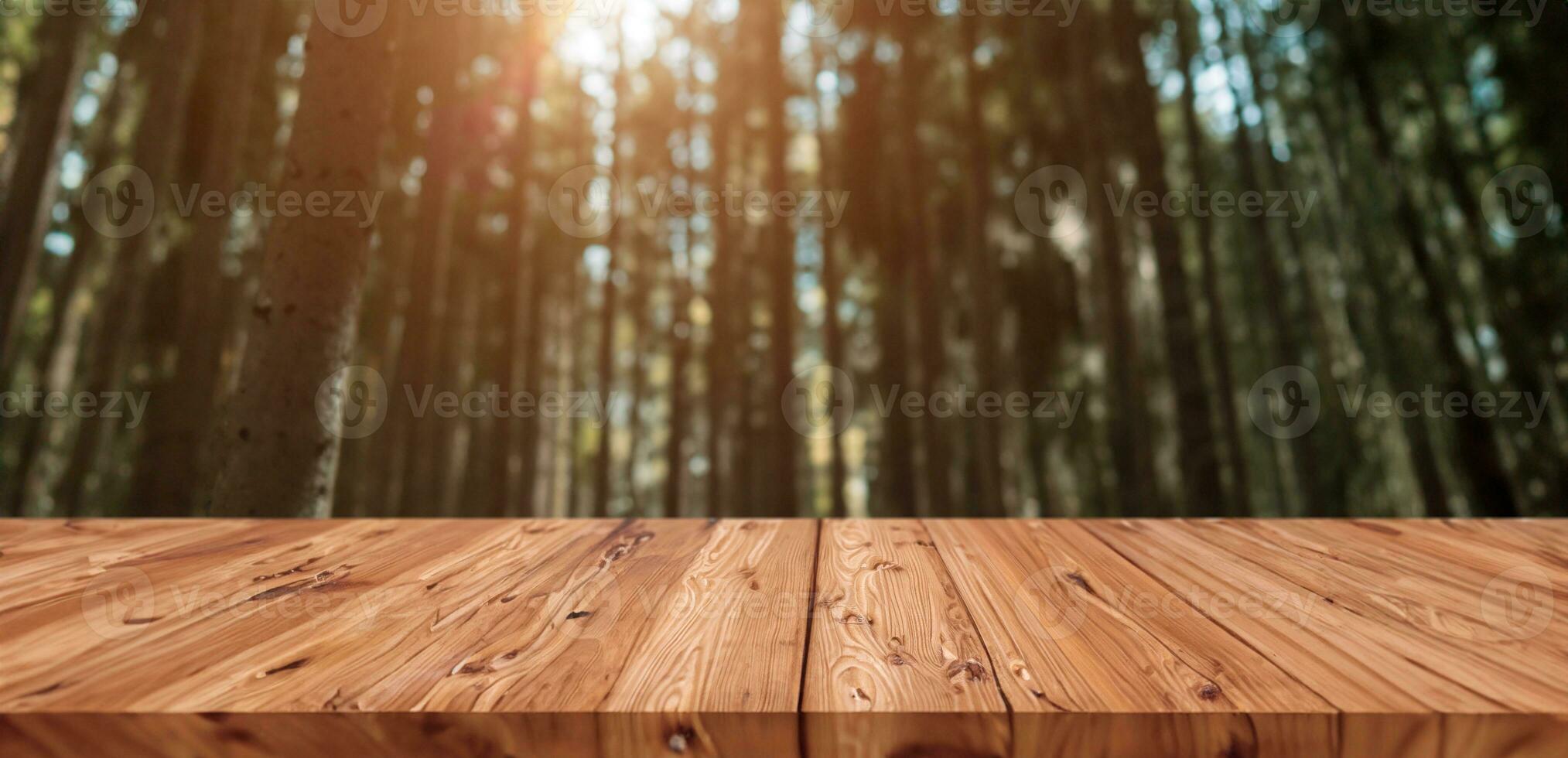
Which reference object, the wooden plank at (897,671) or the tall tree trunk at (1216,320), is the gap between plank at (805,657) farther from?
the tall tree trunk at (1216,320)

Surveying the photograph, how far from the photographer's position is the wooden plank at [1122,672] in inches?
34.2

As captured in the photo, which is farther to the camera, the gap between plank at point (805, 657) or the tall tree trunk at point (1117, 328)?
the tall tree trunk at point (1117, 328)

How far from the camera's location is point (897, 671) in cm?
99

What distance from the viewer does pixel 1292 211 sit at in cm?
785

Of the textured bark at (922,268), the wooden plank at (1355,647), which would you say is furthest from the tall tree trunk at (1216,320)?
the wooden plank at (1355,647)

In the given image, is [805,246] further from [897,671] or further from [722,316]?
[897,671]

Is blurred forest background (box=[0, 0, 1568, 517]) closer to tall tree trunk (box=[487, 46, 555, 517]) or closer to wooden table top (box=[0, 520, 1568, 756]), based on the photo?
tall tree trunk (box=[487, 46, 555, 517])

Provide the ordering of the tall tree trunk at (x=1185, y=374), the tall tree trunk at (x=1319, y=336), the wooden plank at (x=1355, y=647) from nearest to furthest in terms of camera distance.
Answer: the wooden plank at (x=1355, y=647)
the tall tree trunk at (x=1185, y=374)
the tall tree trunk at (x=1319, y=336)

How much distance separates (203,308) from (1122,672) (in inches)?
226

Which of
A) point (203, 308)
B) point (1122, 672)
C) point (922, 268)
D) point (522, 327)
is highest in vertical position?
point (922, 268)

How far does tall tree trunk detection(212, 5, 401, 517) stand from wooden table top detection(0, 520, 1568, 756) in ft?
2.42

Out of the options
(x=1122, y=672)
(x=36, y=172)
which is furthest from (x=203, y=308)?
(x=1122, y=672)

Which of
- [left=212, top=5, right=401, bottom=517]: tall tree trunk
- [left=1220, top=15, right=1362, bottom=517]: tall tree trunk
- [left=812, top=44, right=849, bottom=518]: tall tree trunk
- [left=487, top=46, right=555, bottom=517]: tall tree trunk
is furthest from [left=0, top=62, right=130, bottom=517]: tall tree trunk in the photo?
[left=1220, top=15, right=1362, bottom=517]: tall tree trunk

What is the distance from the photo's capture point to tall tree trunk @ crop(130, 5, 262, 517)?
4.61 meters
